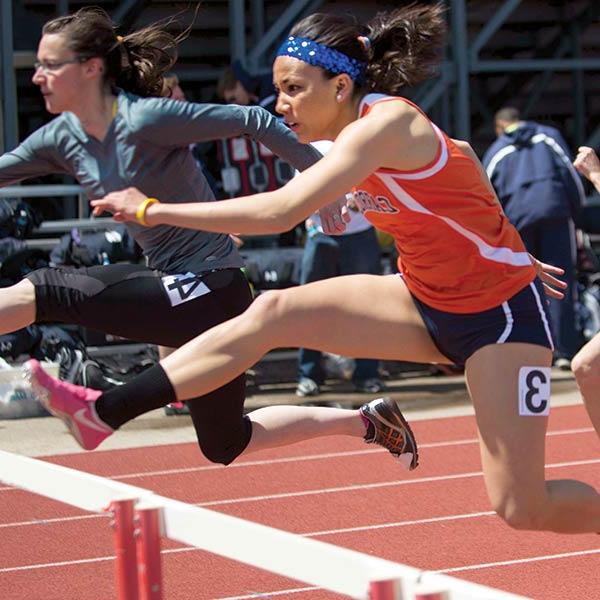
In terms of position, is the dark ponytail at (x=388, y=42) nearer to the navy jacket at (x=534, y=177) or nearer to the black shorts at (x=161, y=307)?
the black shorts at (x=161, y=307)

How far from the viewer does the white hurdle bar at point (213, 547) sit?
108 inches

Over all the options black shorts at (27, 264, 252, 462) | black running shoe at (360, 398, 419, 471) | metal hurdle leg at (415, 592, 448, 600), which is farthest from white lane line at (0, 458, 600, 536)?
metal hurdle leg at (415, 592, 448, 600)

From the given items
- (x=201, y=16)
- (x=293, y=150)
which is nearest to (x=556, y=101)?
(x=201, y=16)

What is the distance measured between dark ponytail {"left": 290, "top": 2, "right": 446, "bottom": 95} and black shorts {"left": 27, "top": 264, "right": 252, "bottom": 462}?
95cm

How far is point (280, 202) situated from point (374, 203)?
44cm

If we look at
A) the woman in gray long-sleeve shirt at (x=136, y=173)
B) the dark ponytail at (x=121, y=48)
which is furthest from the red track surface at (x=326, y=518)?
the dark ponytail at (x=121, y=48)

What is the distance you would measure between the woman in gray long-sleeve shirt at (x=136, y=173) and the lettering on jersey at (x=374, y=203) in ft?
2.12

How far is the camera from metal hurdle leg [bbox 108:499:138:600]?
3514 millimetres

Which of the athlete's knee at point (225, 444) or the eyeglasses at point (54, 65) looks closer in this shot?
the eyeglasses at point (54, 65)

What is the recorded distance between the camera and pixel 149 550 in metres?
3.46

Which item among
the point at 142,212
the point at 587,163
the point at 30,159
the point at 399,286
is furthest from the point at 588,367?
the point at 142,212

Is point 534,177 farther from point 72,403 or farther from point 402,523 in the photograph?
point 72,403

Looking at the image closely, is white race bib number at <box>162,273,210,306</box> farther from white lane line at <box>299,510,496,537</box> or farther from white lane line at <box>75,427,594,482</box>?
white lane line at <box>75,427,594,482</box>

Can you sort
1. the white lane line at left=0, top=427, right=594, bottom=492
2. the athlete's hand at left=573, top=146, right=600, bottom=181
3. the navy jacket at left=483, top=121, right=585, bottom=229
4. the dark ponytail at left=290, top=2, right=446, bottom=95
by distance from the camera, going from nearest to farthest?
the dark ponytail at left=290, top=2, right=446, bottom=95 → the athlete's hand at left=573, top=146, right=600, bottom=181 → the white lane line at left=0, top=427, right=594, bottom=492 → the navy jacket at left=483, top=121, right=585, bottom=229
